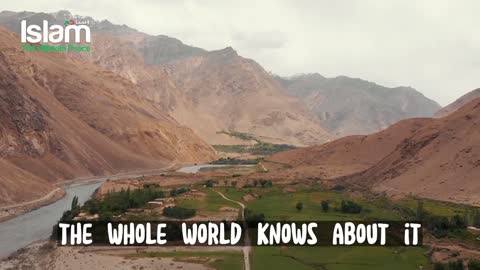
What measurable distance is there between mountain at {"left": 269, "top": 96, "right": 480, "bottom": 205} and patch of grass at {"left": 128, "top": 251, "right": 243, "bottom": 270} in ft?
155

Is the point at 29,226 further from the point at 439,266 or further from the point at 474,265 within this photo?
the point at 474,265

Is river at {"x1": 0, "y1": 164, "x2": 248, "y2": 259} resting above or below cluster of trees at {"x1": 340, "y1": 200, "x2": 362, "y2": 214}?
below

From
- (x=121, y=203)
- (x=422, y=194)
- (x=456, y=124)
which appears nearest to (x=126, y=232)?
(x=121, y=203)

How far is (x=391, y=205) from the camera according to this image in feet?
312

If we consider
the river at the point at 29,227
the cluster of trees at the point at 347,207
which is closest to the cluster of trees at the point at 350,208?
the cluster of trees at the point at 347,207

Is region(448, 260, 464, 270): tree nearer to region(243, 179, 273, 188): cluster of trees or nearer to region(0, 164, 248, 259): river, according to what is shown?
region(0, 164, 248, 259): river

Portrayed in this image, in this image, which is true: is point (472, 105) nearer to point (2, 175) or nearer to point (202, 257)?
point (202, 257)

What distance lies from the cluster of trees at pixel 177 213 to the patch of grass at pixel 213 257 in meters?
16.6

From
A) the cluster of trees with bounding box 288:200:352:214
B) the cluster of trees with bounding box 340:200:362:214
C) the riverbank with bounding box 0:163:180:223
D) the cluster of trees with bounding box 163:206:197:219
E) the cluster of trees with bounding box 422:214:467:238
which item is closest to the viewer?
the cluster of trees with bounding box 422:214:467:238

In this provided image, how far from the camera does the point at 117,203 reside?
291ft

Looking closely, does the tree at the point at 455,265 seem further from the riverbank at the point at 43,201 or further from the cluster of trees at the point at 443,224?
the riverbank at the point at 43,201

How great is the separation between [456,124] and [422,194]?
26.9 m

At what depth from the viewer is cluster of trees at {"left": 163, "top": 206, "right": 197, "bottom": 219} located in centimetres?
8281

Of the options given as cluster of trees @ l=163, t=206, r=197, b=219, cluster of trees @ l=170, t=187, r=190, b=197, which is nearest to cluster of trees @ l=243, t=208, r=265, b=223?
cluster of trees @ l=163, t=206, r=197, b=219
